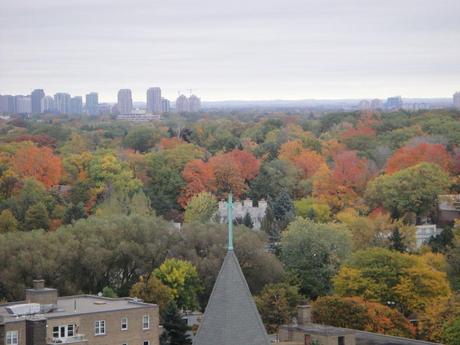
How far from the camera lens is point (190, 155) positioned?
135750 millimetres

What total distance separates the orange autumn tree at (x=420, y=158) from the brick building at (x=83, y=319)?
67.7 metres

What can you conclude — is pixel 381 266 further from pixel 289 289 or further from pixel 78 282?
pixel 78 282

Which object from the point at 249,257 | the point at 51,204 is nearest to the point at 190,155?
the point at 51,204

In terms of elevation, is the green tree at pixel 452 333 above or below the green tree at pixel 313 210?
above

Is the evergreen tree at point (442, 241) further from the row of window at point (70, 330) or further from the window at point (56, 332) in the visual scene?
the window at point (56, 332)

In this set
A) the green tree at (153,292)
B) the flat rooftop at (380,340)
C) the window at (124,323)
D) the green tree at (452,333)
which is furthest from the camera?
the green tree at (153,292)

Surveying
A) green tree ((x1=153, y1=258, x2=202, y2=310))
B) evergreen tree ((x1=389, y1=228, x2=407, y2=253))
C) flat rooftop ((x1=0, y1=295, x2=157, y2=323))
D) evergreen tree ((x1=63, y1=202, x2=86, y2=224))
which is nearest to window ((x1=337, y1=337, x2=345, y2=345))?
flat rooftop ((x1=0, y1=295, x2=157, y2=323))

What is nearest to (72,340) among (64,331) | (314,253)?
(64,331)

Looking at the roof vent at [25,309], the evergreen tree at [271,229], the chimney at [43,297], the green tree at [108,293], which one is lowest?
the evergreen tree at [271,229]

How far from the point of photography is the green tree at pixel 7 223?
324 feet

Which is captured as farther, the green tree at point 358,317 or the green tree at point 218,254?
the green tree at point 218,254

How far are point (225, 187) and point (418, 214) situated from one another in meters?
26.1

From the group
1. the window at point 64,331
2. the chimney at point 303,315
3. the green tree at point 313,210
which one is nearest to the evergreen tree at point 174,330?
the chimney at point 303,315

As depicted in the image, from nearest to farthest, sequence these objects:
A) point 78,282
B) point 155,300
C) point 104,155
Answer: point 155,300, point 78,282, point 104,155
